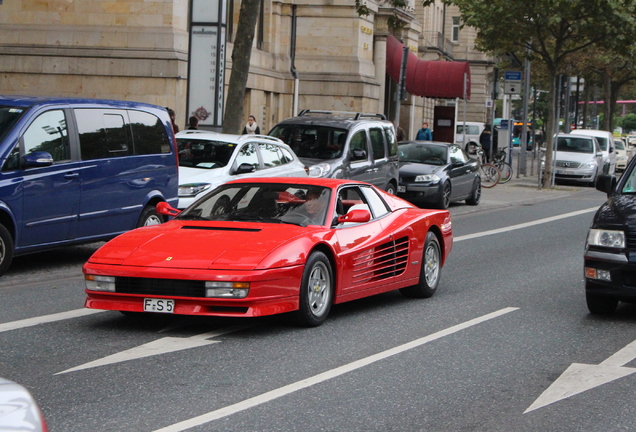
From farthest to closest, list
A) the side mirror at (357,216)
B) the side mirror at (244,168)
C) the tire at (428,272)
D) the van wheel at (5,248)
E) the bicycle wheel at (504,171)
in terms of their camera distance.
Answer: the bicycle wheel at (504,171) < the side mirror at (244,168) < the van wheel at (5,248) < the tire at (428,272) < the side mirror at (357,216)

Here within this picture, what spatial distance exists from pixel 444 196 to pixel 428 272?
12.9m

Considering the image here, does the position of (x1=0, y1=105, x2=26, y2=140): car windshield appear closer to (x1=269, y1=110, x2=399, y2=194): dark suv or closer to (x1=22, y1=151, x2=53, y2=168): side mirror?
(x1=22, y1=151, x2=53, y2=168): side mirror

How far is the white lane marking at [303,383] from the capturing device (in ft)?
18.0

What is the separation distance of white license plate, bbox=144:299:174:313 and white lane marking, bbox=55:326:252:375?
214 millimetres

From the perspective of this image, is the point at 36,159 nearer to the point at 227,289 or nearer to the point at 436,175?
the point at 227,289

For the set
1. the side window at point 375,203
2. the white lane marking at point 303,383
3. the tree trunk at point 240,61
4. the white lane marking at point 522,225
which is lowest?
the white lane marking at point 522,225

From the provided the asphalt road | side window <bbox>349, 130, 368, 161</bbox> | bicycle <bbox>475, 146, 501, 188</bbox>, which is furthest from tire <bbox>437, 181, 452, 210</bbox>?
the asphalt road

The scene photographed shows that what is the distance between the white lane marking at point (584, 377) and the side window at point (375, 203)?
272 centimetres

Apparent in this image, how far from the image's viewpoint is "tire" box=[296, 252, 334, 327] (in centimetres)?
819

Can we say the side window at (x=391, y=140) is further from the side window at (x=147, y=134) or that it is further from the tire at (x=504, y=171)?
the tire at (x=504, y=171)

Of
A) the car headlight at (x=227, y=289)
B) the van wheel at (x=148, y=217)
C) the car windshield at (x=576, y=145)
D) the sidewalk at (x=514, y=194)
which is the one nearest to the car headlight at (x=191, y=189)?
the van wheel at (x=148, y=217)

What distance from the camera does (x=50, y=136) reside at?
11844 millimetres

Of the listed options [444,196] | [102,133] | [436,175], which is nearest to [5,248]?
[102,133]

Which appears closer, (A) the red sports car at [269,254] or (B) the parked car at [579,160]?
(A) the red sports car at [269,254]
